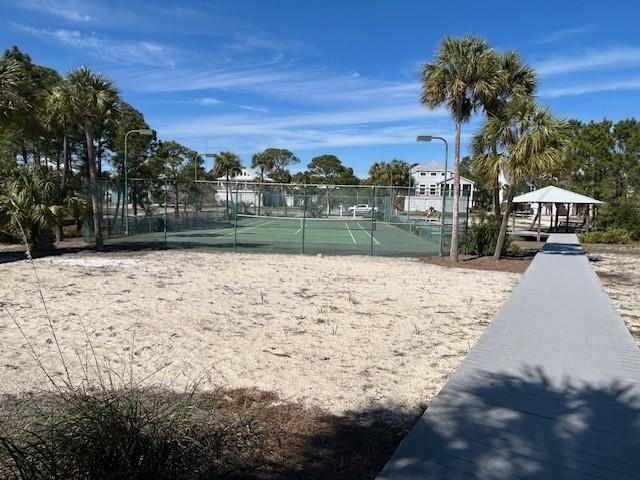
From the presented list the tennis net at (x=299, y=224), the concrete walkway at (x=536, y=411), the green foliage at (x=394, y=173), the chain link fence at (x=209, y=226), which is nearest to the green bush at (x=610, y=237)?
the chain link fence at (x=209, y=226)

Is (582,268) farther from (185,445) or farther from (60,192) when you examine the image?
(60,192)

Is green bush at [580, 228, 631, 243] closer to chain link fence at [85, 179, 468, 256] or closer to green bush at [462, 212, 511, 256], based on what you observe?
chain link fence at [85, 179, 468, 256]

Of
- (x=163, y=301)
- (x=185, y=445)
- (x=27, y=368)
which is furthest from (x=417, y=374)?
(x=163, y=301)

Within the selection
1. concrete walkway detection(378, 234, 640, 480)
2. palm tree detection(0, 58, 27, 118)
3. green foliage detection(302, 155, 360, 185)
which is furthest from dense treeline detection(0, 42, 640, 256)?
green foliage detection(302, 155, 360, 185)

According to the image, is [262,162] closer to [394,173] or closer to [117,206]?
[394,173]

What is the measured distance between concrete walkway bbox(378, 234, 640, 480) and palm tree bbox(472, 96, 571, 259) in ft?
30.4

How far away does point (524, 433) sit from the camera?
4.30m

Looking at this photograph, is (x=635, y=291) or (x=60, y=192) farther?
(x=60, y=192)

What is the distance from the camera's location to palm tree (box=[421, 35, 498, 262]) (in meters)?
16.2

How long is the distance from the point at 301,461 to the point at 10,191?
16.5 meters

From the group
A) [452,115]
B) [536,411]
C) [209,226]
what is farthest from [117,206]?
[536,411]

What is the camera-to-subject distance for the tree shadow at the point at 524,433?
3729 mm

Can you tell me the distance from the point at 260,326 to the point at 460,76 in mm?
11993

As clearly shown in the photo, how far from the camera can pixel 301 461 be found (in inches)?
153
